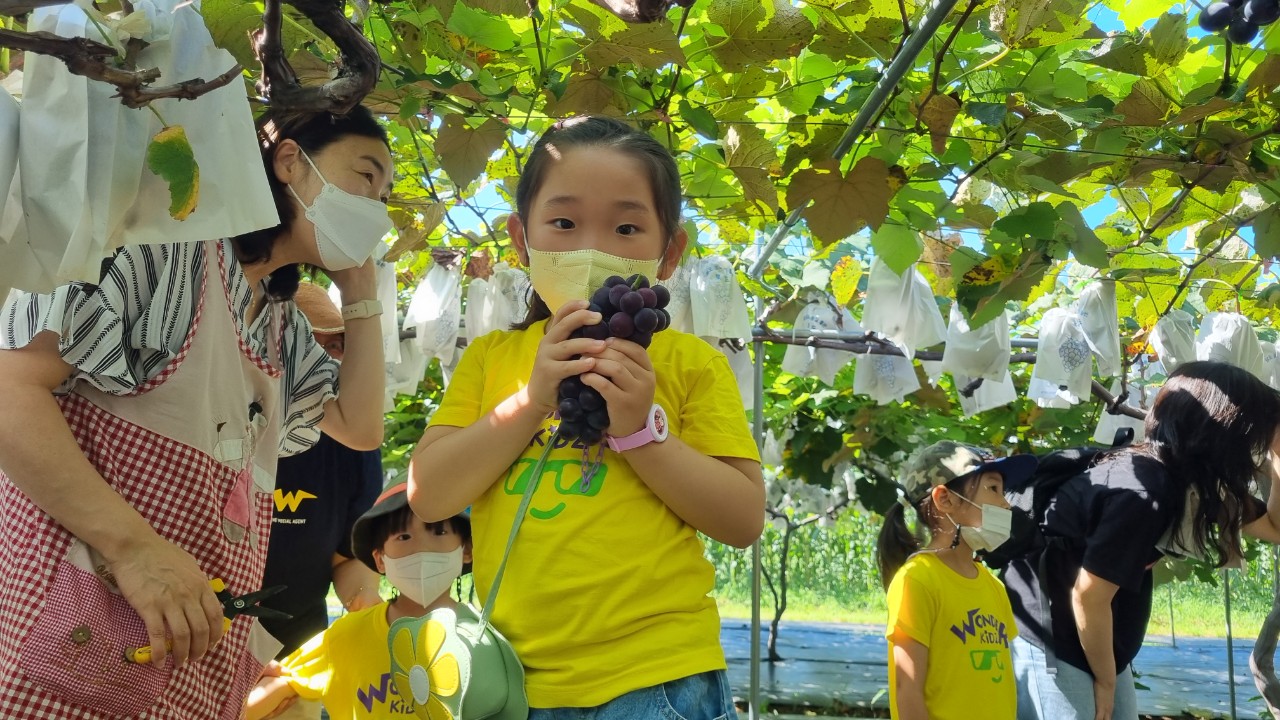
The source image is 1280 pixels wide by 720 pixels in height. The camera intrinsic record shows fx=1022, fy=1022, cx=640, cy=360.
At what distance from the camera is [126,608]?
1090 mm

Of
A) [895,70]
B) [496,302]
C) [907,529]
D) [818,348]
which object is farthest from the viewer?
Result: [818,348]

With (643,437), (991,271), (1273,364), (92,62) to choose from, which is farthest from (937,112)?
(1273,364)

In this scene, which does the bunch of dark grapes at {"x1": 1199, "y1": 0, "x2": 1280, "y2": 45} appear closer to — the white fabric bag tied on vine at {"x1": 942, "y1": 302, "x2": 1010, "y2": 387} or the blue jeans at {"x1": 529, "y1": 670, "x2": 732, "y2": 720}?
the blue jeans at {"x1": 529, "y1": 670, "x2": 732, "y2": 720}

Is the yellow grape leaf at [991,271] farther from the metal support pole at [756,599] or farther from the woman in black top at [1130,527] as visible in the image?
the metal support pole at [756,599]

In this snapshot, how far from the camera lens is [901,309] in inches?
163

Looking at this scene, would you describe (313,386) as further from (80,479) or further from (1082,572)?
(1082,572)

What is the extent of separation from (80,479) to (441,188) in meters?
2.60

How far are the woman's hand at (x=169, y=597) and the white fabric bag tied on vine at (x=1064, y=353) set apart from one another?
12.7 feet

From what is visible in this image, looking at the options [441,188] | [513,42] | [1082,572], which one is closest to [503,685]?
[513,42]

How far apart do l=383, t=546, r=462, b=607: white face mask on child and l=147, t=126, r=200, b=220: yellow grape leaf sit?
1.48 m

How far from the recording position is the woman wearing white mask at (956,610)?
8.69 feet

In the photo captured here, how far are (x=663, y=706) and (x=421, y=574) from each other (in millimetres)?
1314

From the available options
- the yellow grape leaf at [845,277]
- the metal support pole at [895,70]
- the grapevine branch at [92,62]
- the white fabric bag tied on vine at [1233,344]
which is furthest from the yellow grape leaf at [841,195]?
the white fabric bag tied on vine at [1233,344]

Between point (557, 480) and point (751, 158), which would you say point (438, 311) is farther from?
point (557, 480)
